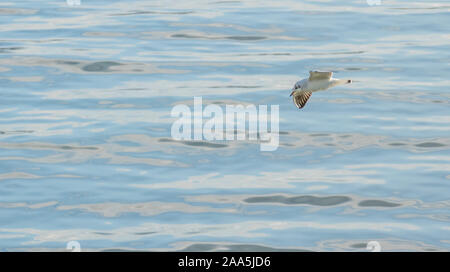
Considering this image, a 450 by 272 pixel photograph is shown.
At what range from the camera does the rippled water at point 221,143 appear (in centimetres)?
1406

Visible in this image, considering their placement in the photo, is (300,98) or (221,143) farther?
(221,143)

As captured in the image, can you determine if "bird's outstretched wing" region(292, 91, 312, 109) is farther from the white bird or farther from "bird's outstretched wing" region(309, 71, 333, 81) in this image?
"bird's outstretched wing" region(309, 71, 333, 81)

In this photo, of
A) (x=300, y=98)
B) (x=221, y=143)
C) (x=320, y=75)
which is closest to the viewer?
(x=320, y=75)

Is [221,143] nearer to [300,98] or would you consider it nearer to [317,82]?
[300,98]

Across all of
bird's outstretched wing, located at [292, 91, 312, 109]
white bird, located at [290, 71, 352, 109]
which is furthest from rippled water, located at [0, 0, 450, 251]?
white bird, located at [290, 71, 352, 109]

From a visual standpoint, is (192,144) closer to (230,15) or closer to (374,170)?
(374,170)

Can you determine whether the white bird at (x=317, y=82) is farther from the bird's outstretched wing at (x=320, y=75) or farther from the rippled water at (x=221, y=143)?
→ the rippled water at (x=221, y=143)

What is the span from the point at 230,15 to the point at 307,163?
8.20 m

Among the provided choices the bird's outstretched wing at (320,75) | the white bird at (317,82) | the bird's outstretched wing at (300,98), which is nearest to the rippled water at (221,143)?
the bird's outstretched wing at (300,98)

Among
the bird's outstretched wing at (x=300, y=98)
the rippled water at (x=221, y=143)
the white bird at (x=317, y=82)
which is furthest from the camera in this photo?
the bird's outstretched wing at (x=300, y=98)

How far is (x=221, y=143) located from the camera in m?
17.0

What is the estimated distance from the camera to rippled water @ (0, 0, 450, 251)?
14062 mm

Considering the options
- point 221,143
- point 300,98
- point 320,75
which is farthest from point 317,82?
point 221,143
